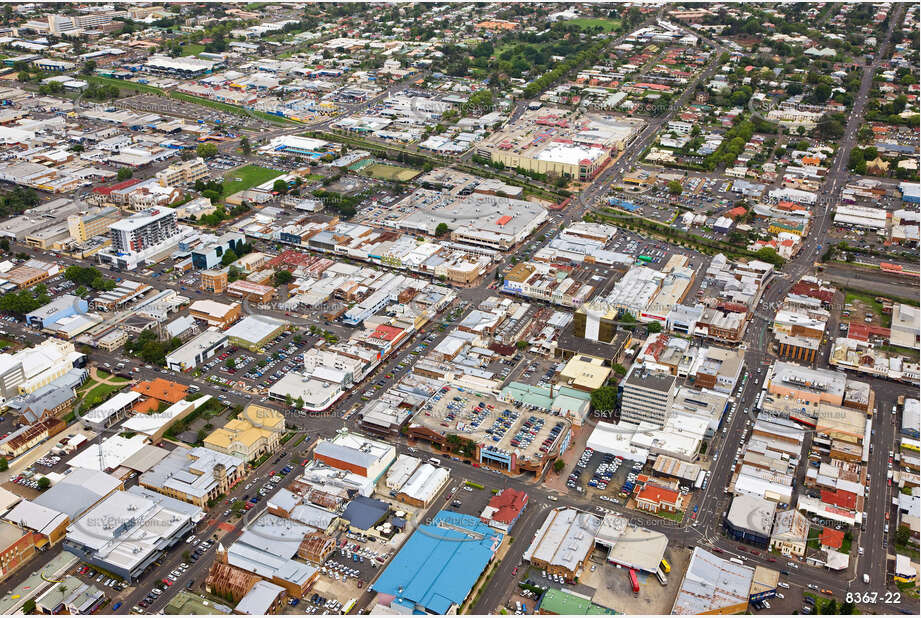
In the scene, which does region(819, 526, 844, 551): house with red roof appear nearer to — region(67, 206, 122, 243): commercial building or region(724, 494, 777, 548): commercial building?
region(724, 494, 777, 548): commercial building

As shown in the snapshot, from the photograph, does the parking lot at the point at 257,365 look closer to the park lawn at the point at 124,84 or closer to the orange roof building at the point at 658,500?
the orange roof building at the point at 658,500

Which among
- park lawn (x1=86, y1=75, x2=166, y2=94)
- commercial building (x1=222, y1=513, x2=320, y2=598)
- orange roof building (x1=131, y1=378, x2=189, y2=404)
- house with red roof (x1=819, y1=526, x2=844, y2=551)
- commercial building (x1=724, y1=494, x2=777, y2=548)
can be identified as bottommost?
house with red roof (x1=819, y1=526, x2=844, y2=551)

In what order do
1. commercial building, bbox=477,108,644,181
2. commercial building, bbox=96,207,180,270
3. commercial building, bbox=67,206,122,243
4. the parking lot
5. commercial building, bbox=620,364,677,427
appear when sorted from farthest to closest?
commercial building, bbox=477,108,644,181 → commercial building, bbox=67,206,122,243 → commercial building, bbox=96,207,180,270 → the parking lot → commercial building, bbox=620,364,677,427

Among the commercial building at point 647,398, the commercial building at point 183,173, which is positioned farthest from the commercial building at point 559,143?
the commercial building at point 647,398

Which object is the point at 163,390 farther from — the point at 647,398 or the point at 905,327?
the point at 905,327

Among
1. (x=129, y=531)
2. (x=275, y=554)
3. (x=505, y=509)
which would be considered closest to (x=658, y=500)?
(x=505, y=509)

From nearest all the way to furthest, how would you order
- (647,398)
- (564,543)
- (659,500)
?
1. (564,543)
2. (659,500)
3. (647,398)

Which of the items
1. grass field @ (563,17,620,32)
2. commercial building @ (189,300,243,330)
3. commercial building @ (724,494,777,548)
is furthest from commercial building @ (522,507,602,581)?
grass field @ (563,17,620,32)
